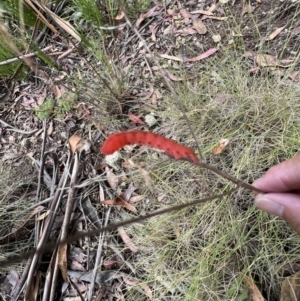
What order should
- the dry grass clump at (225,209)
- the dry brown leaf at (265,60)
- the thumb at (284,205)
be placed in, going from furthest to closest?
the dry brown leaf at (265,60)
the dry grass clump at (225,209)
the thumb at (284,205)

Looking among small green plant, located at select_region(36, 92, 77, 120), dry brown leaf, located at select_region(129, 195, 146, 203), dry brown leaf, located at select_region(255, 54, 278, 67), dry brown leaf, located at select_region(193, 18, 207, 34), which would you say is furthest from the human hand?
small green plant, located at select_region(36, 92, 77, 120)

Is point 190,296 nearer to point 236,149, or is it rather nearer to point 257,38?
point 236,149

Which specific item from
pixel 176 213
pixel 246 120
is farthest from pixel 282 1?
pixel 176 213

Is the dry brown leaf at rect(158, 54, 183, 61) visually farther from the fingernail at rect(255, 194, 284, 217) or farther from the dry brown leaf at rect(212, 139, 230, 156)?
the fingernail at rect(255, 194, 284, 217)

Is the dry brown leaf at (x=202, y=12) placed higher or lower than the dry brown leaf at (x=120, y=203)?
higher

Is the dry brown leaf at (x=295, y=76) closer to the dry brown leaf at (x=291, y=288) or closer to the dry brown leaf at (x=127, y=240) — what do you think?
the dry brown leaf at (x=291, y=288)

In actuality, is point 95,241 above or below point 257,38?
below

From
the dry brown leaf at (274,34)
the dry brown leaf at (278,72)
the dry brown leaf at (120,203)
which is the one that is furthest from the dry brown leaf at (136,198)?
the dry brown leaf at (274,34)
